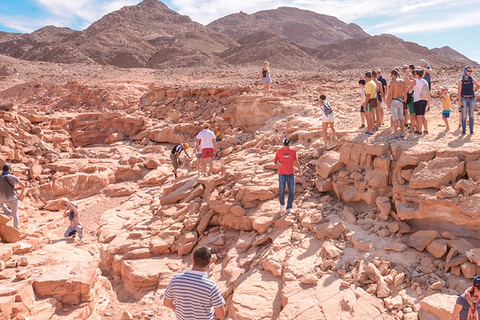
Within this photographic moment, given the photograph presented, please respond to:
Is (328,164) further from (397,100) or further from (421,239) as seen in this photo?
(421,239)

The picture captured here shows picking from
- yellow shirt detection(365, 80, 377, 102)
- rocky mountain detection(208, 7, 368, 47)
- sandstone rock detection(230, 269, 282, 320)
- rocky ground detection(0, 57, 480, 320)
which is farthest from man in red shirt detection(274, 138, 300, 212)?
Result: rocky mountain detection(208, 7, 368, 47)

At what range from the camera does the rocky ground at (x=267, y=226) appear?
4.88 metres

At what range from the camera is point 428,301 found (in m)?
4.23

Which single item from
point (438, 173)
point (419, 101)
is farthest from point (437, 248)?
point (419, 101)

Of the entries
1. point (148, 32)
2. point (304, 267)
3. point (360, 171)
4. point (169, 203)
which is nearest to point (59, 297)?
point (169, 203)

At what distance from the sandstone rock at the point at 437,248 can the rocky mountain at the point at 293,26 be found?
2875 inches

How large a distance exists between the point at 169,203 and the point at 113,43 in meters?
48.9

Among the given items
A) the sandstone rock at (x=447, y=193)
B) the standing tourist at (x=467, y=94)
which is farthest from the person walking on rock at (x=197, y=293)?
the standing tourist at (x=467, y=94)

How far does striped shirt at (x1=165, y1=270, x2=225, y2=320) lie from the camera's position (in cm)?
311

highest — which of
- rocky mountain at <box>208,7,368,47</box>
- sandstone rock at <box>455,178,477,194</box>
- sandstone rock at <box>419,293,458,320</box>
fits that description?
rocky mountain at <box>208,7,368,47</box>

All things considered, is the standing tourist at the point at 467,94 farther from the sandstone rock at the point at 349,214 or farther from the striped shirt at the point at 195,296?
the striped shirt at the point at 195,296

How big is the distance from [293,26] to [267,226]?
80.7 m

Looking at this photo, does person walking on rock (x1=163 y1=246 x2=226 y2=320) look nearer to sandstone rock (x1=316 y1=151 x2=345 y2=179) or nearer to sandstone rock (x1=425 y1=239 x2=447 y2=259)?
sandstone rock (x1=425 y1=239 x2=447 y2=259)

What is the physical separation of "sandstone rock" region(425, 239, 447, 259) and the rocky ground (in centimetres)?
2
